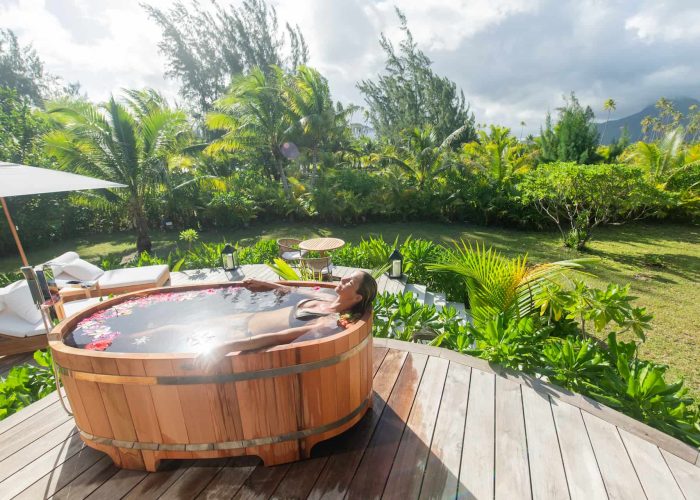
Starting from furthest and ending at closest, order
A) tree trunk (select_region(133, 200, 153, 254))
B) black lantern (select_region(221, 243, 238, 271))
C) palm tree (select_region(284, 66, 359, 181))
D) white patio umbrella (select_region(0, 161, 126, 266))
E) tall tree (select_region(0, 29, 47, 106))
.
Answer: tall tree (select_region(0, 29, 47, 106)) → palm tree (select_region(284, 66, 359, 181)) → tree trunk (select_region(133, 200, 153, 254)) → black lantern (select_region(221, 243, 238, 271)) → white patio umbrella (select_region(0, 161, 126, 266))

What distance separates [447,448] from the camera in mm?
2215

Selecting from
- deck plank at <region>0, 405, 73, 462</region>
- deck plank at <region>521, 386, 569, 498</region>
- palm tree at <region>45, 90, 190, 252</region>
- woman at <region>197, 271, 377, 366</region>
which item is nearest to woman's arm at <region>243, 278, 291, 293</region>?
woman at <region>197, 271, 377, 366</region>

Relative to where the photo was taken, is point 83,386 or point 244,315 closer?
point 83,386

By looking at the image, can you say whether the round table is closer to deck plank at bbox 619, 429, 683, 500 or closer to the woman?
the woman

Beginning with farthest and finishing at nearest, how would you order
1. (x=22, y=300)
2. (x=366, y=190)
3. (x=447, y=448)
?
(x=366, y=190), (x=22, y=300), (x=447, y=448)

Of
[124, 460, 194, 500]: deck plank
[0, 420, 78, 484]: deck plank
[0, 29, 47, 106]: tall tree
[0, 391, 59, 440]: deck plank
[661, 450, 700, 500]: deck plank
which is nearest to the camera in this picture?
[661, 450, 700, 500]: deck plank

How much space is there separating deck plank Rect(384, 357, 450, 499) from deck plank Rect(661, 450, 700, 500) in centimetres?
137

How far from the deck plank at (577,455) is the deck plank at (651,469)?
22 cm

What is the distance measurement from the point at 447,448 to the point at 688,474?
137 centimetres

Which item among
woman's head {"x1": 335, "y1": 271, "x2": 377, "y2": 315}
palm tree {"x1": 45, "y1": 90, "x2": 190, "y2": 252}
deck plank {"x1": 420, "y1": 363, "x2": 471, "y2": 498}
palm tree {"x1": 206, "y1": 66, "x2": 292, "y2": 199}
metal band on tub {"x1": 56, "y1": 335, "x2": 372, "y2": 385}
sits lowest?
deck plank {"x1": 420, "y1": 363, "x2": 471, "y2": 498}

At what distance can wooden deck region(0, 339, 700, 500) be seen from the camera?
6.40 ft

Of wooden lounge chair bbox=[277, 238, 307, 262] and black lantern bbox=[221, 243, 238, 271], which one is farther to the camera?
wooden lounge chair bbox=[277, 238, 307, 262]

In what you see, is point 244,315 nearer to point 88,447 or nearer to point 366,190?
point 88,447

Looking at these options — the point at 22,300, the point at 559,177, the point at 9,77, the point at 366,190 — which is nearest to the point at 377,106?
the point at 366,190
